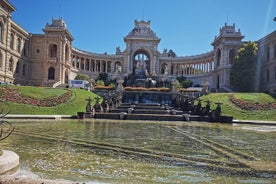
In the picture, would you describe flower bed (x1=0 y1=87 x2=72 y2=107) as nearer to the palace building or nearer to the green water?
the green water

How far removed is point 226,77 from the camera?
75.0 meters

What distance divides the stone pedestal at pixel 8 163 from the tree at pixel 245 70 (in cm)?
5893

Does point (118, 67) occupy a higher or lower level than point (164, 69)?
higher

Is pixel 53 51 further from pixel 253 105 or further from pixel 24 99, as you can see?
pixel 253 105

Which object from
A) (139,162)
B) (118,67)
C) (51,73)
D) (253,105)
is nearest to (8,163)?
(139,162)

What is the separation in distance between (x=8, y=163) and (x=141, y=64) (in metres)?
92.1

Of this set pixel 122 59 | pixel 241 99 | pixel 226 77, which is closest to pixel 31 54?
pixel 122 59

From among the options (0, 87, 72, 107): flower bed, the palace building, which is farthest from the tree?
(0, 87, 72, 107): flower bed

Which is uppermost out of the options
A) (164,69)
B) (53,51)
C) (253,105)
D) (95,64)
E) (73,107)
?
(53,51)

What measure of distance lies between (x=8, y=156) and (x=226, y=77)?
242ft

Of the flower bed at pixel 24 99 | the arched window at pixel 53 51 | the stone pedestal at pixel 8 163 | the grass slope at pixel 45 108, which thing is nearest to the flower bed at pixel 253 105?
the grass slope at pixel 45 108

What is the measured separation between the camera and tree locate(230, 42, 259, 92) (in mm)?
59875

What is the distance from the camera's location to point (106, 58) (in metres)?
101

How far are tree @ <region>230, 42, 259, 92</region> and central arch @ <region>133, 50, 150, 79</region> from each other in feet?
102
